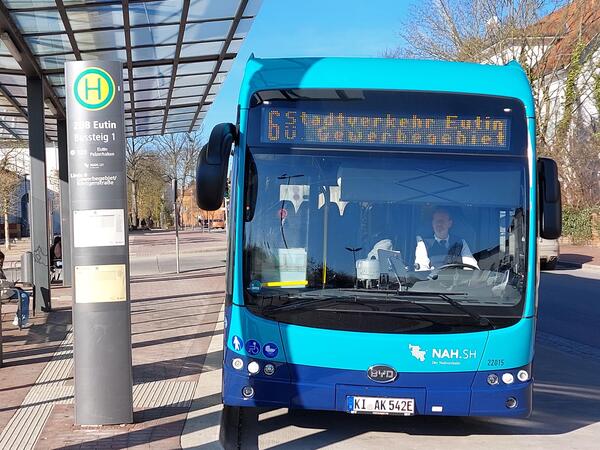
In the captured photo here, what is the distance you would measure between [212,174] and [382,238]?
56.2 inches

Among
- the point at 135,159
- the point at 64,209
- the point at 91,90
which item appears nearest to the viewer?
the point at 91,90

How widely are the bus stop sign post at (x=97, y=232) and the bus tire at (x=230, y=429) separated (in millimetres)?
933

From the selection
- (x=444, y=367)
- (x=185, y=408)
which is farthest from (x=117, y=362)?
(x=444, y=367)

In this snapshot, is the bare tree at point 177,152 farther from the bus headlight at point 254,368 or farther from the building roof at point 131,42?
the bus headlight at point 254,368

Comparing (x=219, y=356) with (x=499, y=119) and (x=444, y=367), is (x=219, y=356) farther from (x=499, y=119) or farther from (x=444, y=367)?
(x=499, y=119)

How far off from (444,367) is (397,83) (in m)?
2.31

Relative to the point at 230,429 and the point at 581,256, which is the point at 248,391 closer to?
the point at 230,429

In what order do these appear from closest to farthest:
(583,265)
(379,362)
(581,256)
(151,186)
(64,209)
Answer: (379,362) → (64,209) → (583,265) → (581,256) → (151,186)

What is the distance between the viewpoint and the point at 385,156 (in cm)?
577

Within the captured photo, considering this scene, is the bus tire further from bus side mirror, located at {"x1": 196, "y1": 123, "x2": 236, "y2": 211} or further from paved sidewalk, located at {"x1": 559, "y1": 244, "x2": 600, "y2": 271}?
paved sidewalk, located at {"x1": 559, "y1": 244, "x2": 600, "y2": 271}

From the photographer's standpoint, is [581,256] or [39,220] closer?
[39,220]

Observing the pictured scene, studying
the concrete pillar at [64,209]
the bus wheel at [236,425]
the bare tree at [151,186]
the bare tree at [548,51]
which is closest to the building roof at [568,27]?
the bare tree at [548,51]

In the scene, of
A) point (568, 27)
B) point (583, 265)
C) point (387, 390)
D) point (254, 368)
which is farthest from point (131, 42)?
point (568, 27)

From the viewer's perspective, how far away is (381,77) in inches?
235
